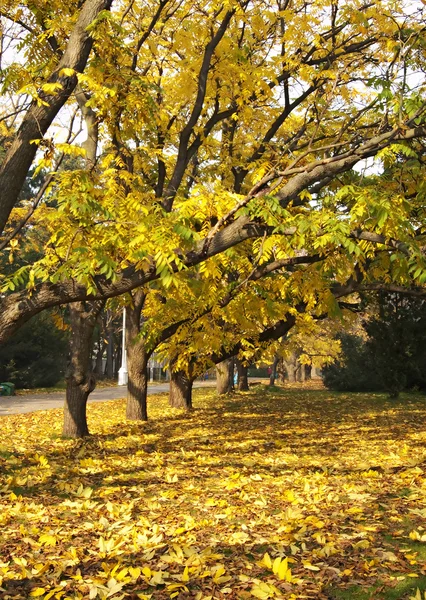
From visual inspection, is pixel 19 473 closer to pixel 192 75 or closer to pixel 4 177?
pixel 4 177

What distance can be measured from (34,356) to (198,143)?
69.6ft

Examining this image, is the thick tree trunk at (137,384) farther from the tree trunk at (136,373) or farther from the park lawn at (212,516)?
the park lawn at (212,516)

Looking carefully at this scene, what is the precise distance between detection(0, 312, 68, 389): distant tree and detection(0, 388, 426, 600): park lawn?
17.8m

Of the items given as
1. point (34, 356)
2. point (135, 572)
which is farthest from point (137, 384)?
point (34, 356)

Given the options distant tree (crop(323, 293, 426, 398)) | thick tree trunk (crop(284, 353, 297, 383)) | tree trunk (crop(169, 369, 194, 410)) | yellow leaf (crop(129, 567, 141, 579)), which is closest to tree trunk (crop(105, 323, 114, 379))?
thick tree trunk (crop(284, 353, 297, 383))

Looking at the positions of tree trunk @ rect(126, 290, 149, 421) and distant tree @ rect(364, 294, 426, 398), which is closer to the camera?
tree trunk @ rect(126, 290, 149, 421)

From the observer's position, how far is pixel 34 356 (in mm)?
30375

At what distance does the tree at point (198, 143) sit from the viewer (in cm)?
645

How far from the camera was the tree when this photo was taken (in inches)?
254

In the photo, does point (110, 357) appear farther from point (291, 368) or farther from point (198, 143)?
point (198, 143)

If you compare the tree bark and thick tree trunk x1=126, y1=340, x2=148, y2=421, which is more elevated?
the tree bark

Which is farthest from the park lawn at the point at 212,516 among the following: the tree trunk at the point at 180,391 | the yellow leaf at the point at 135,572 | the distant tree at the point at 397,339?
the distant tree at the point at 397,339

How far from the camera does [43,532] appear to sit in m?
5.22

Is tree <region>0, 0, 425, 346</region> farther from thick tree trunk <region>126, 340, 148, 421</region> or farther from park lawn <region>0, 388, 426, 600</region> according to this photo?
thick tree trunk <region>126, 340, 148, 421</region>
